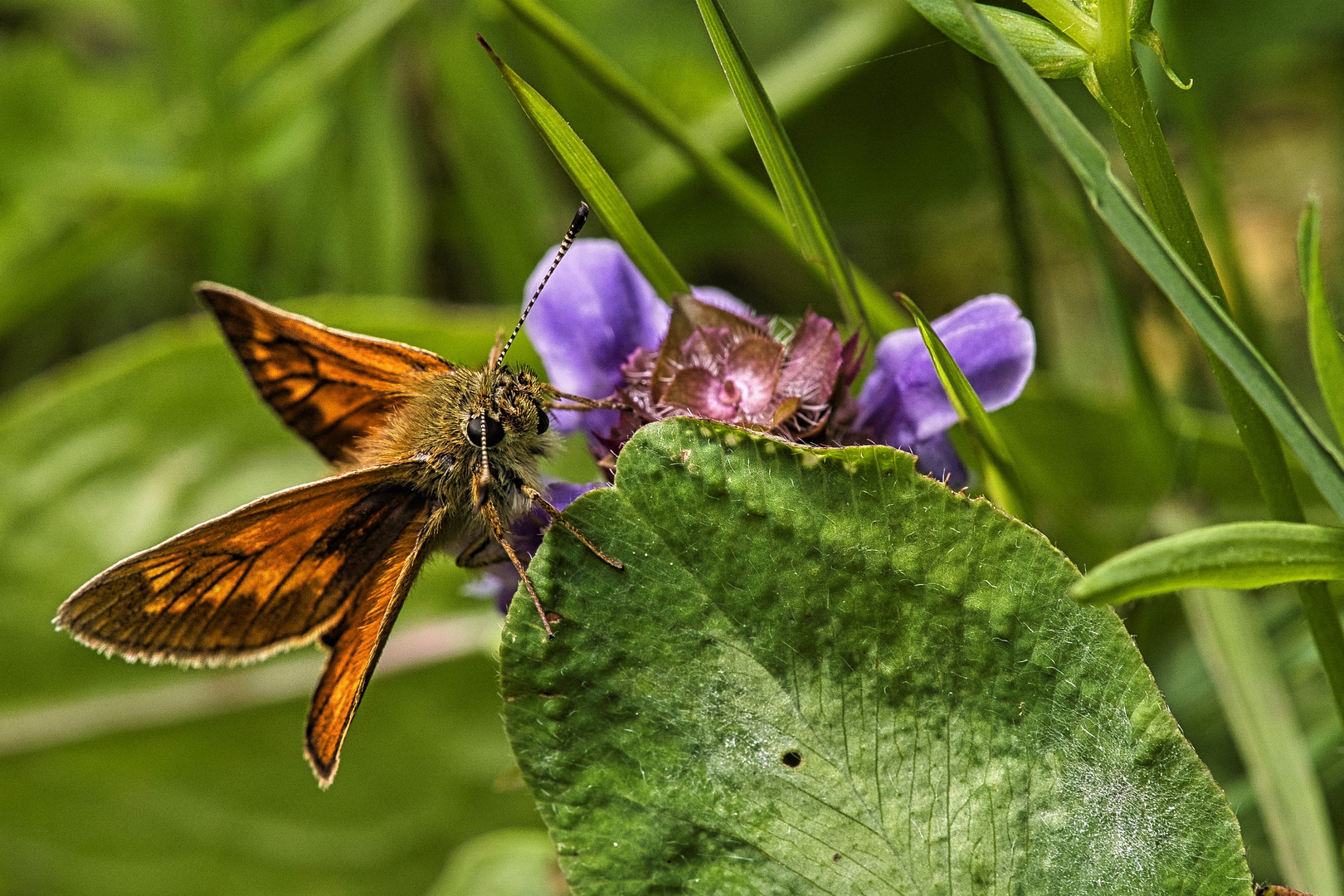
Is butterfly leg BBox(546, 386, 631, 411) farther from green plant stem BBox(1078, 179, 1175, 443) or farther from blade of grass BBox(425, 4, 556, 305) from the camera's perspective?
blade of grass BBox(425, 4, 556, 305)

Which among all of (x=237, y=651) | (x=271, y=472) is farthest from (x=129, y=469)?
(x=237, y=651)

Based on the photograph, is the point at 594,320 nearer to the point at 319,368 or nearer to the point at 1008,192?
the point at 319,368

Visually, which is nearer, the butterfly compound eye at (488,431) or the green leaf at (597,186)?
the green leaf at (597,186)

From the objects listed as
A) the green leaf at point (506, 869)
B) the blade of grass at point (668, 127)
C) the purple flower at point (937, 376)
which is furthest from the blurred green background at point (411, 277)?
the purple flower at point (937, 376)

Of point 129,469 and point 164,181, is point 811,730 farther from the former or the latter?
point 164,181

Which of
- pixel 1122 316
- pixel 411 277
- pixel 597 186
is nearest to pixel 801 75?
pixel 411 277

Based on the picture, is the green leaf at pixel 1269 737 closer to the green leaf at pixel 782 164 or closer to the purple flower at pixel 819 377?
the purple flower at pixel 819 377
